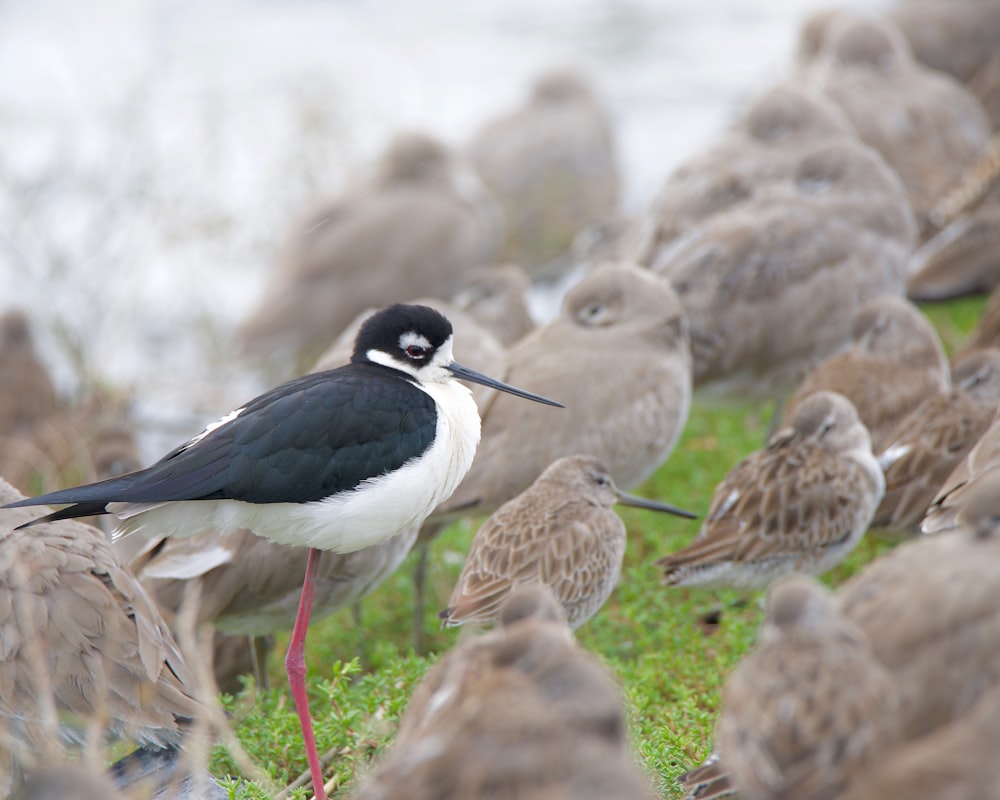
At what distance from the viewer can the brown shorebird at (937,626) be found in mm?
3189

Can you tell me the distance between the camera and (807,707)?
10.1 ft

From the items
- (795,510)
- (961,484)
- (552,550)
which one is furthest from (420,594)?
(961,484)

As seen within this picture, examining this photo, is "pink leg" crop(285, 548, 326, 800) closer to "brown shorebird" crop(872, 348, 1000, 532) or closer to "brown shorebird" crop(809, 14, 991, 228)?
"brown shorebird" crop(872, 348, 1000, 532)

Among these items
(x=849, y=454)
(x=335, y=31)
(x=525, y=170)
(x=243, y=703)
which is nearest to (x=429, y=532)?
(x=243, y=703)

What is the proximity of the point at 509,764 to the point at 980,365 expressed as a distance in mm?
4399

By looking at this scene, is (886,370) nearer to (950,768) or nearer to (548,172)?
(950,768)

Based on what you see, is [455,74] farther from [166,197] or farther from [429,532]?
[429,532]

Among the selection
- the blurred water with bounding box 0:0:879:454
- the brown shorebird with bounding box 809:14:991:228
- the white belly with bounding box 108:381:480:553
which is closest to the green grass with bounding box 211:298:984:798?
the white belly with bounding box 108:381:480:553

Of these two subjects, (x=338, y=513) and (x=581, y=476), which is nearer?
(x=338, y=513)

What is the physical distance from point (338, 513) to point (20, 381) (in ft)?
19.6

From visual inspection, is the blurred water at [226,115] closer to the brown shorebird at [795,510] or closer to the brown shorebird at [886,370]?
the brown shorebird at [886,370]

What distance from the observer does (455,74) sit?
19.5m

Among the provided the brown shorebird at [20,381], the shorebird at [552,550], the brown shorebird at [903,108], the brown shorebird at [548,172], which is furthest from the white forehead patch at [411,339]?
the brown shorebird at [548,172]

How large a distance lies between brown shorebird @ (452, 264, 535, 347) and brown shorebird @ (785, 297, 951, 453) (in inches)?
82.7
